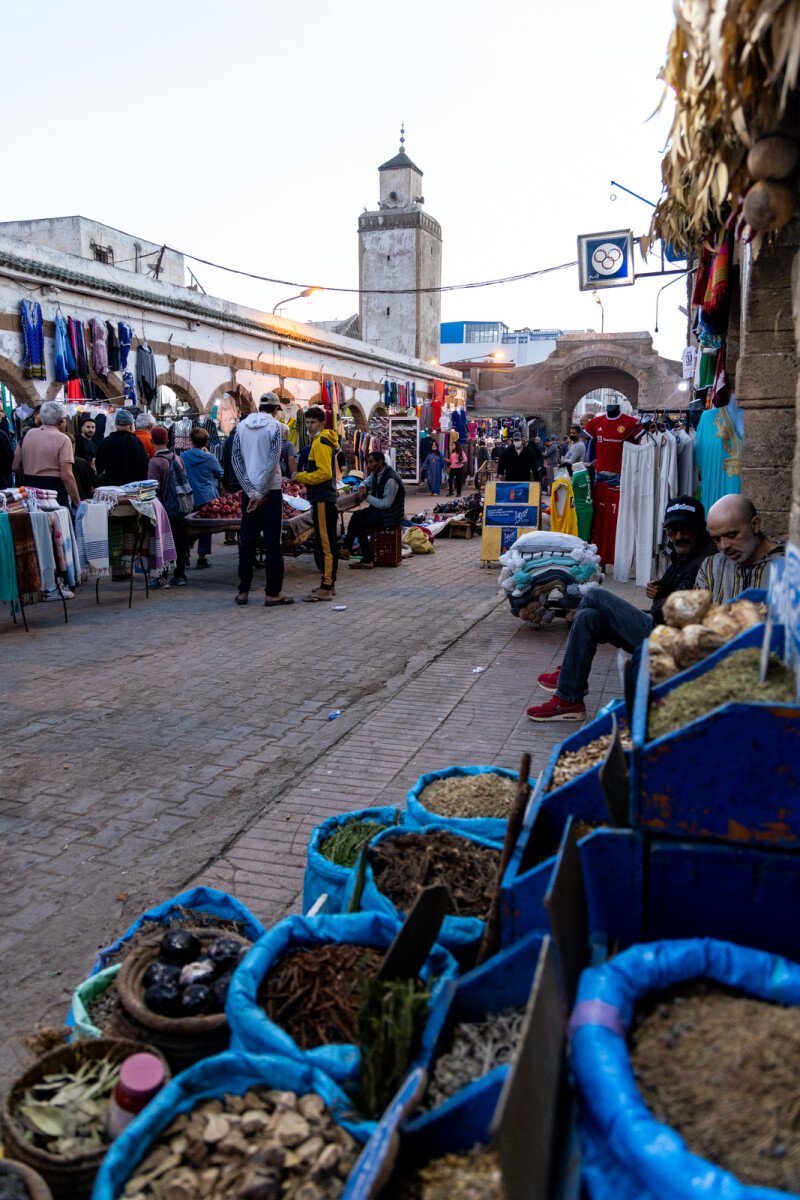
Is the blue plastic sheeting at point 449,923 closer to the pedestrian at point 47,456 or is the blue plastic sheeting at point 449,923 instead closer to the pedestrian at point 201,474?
the pedestrian at point 47,456

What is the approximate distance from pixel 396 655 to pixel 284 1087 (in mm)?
5675

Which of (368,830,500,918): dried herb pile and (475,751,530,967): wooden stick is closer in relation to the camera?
(475,751,530,967): wooden stick

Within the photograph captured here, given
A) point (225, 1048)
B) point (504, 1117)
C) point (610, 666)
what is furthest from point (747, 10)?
point (610, 666)

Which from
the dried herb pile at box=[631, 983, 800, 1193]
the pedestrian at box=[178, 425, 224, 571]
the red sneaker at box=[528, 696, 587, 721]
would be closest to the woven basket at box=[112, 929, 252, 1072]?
the dried herb pile at box=[631, 983, 800, 1193]

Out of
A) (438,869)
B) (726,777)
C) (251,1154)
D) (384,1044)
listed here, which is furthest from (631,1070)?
(438,869)

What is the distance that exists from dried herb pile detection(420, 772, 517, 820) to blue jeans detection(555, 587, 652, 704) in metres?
1.90

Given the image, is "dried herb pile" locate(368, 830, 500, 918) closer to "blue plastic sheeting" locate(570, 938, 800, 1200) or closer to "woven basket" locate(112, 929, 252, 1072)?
"woven basket" locate(112, 929, 252, 1072)

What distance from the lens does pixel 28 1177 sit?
5.59 ft

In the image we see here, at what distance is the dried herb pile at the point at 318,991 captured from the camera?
194cm

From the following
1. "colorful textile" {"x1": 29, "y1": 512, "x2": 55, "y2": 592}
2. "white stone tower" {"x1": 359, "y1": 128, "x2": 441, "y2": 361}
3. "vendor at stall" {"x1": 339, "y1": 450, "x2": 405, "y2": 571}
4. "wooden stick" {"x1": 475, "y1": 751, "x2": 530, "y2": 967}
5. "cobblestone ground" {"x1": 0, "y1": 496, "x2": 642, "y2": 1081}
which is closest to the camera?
"wooden stick" {"x1": 475, "y1": 751, "x2": 530, "y2": 967}

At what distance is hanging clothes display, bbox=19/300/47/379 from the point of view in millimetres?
12625

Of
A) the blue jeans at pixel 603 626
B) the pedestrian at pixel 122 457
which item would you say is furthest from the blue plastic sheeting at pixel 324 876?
the pedestrian at pixel 122 457

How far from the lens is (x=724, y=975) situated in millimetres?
1745

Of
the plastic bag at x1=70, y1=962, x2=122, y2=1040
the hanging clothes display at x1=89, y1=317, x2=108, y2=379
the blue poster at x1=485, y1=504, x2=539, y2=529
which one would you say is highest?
the hanging clothes display at x1=89, y1=317, x2=108, y2=379
